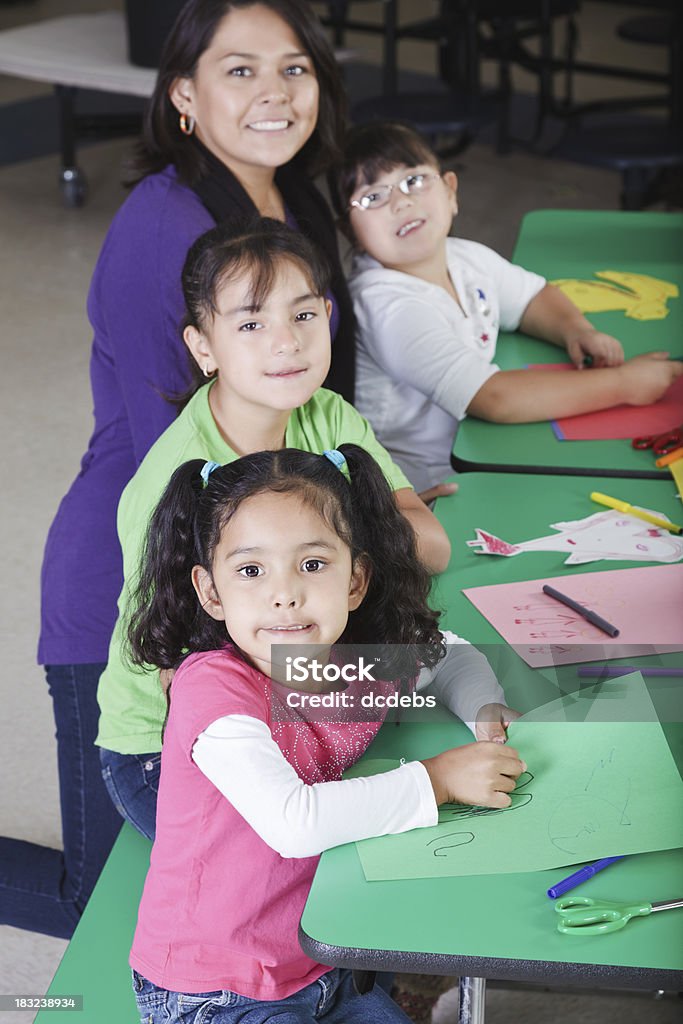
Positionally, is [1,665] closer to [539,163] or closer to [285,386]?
[285,386]

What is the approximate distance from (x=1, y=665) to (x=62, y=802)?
965 mm

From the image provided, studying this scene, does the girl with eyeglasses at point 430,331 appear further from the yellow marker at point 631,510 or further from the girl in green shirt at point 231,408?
the girl in green shirt at point 231,408

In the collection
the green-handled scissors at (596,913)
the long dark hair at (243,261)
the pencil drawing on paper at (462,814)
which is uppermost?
the long dark hair at (243,261)

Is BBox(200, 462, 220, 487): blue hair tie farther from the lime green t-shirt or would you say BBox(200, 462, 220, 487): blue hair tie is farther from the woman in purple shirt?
the woman in purple shirt

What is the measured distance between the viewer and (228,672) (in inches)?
46.5

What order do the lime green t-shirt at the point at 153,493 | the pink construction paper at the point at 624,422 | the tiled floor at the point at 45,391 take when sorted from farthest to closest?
the tiled floor at the point at 45,391
the pink construction paper at the point at 624,422
the lime green t-shirt at the point at 153,493

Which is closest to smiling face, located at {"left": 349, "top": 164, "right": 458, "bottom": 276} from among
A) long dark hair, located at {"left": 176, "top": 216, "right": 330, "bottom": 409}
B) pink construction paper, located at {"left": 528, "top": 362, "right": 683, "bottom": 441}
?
pink construction paper, located at {"left": 528, "top": 362, "right": 683, "bottom": 441}

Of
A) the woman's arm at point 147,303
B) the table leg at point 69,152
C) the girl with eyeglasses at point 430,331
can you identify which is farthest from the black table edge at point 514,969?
the table leg at point 69,152

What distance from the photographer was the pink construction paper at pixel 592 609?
Answer: 4.42ft

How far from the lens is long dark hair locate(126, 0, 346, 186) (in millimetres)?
1871

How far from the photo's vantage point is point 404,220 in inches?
79.9

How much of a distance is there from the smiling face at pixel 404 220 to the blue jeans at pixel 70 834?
0.78m

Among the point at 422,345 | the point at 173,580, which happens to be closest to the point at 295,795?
the point at 173,580

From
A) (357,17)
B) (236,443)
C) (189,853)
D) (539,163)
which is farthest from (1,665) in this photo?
(357,17)
